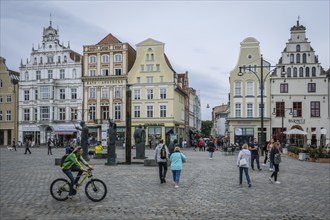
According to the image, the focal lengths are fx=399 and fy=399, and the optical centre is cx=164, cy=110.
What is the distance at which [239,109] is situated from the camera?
184ft

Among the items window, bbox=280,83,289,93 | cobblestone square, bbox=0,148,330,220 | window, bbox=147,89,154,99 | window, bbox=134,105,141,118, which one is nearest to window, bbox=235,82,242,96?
window, bbox=280,83,289,93

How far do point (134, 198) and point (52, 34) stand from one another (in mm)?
59349

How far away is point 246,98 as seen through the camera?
55.7 meters

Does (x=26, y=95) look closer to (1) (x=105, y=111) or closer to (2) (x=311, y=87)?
(1) (x=105, y=111)

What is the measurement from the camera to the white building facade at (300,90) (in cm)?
5341

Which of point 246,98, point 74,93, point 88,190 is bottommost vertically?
point 88,190

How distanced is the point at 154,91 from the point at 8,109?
26485 millimetres

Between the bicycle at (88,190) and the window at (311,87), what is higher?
the window at (311,87)

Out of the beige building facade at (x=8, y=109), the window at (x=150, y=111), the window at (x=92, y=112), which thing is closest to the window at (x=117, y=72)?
the window at (x=92, y=112)

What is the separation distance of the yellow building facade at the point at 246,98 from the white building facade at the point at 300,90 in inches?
91.1

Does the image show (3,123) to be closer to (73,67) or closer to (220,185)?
(73,67)

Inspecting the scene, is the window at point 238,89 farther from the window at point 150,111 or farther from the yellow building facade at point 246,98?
the window at point 150,111

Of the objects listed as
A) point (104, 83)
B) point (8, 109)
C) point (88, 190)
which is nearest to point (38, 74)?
point (8, 109)

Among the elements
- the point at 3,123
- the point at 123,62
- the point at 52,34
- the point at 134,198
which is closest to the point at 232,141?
the point at 123,62
